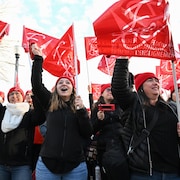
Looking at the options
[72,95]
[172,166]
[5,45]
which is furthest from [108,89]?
[5,45]

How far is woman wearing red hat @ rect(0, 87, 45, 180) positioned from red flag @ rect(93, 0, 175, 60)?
136cm

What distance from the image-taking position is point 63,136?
11.1ft

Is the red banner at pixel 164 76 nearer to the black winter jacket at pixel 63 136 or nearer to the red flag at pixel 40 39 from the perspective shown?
the red flag at pixel 40 39

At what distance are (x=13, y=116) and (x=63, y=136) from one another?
1043 millimetres

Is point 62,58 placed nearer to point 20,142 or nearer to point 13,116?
point 13,116

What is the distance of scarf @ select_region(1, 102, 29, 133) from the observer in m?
3.94

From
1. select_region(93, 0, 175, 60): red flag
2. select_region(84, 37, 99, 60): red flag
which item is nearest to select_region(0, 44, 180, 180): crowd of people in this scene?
select_region(93, 0, 175, 60): red flag

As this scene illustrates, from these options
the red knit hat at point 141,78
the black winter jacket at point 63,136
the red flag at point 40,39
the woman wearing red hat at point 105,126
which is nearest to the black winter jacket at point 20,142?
the black winter jacket at point 63,136

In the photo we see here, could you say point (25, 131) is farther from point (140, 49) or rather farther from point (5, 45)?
point (5, 45)

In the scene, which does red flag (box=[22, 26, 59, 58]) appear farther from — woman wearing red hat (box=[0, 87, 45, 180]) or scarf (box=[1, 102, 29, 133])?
woman wearing red hat (box=[0, 87, 45, 180])

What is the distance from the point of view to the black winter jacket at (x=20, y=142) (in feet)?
12.6

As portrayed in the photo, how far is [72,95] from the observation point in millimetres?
Answer: 3826

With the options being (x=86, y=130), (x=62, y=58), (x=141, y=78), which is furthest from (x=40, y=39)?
(x=141, y=78)

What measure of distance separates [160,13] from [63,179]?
206 centimetres
